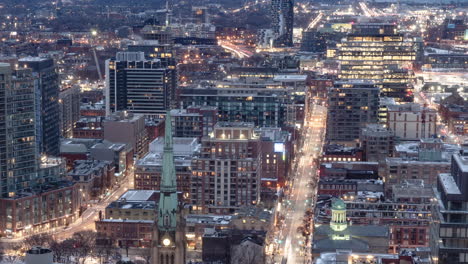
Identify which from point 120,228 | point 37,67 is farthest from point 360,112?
point 120,228

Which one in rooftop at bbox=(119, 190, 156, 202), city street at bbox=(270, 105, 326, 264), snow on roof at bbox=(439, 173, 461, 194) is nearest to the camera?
snow on roof at bbox=(439, 173, 461, 194)

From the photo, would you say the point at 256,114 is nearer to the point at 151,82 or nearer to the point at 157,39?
the point at 151,82

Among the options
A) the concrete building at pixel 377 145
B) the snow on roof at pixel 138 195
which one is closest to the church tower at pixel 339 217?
the snow on roof at pixel 138 195

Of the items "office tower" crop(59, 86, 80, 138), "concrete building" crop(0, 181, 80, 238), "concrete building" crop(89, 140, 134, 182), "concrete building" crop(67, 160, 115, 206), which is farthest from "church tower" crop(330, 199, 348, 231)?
"office tower" crop(59, 86, 80, 138)

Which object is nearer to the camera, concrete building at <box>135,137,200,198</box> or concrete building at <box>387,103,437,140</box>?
concrete building at <box>135,137,200,198</box>

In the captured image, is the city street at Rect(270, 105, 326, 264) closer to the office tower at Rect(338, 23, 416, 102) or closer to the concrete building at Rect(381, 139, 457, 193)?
the concrete building at Rect(381, 139, 457, 193)

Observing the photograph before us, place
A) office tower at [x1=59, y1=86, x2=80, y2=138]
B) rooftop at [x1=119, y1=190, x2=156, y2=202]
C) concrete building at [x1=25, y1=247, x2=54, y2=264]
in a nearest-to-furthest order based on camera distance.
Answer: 1. concrete building at [x1=25, y1=247, x2=54, y2=264]
2. rooftop at [x1=119, y1=190, x2=156, y2=202]
3. office tower at [x1=59, y1=86, x2=80, y2=138]

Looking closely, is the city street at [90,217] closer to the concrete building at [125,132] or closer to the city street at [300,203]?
the concrete building at [125,132]
